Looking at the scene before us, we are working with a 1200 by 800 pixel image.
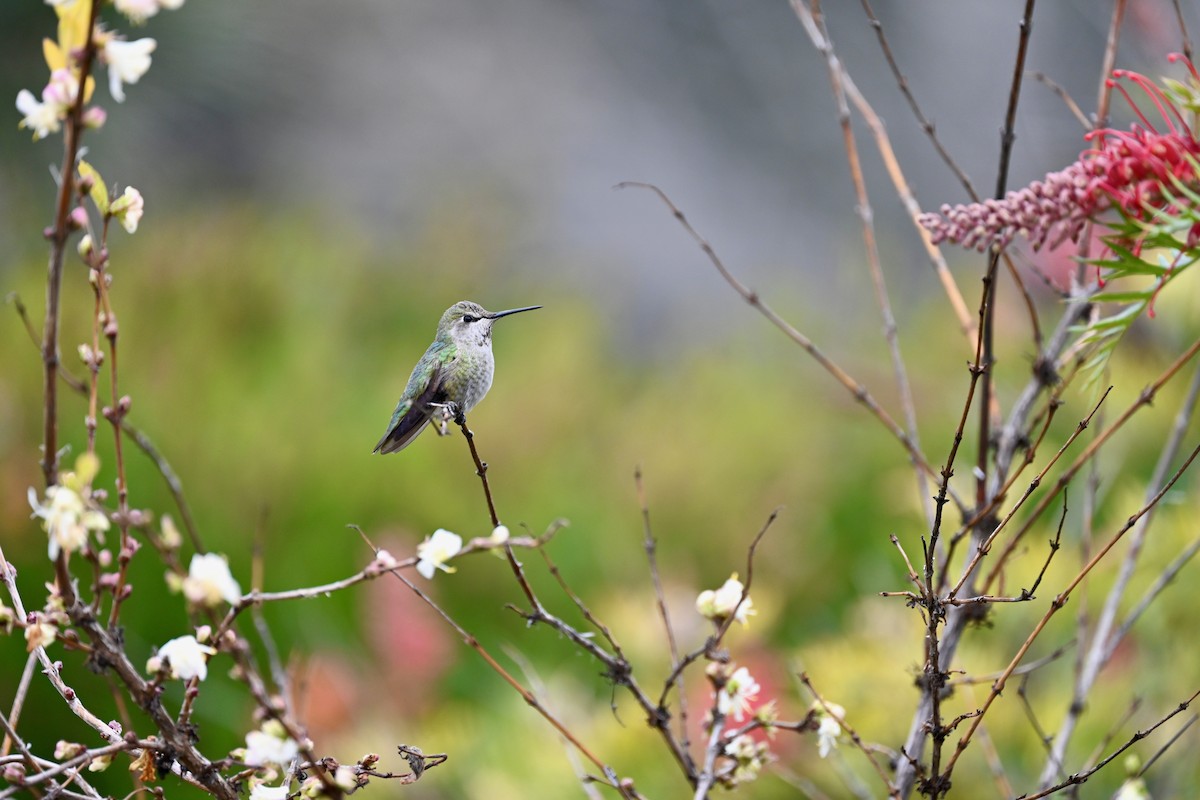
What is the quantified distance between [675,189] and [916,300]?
1910mm

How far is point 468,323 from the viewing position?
1.16m

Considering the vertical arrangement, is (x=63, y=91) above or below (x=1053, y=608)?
above

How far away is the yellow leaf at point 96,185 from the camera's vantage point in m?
0.68

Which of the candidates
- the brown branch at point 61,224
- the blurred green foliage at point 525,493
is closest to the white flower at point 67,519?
the brown branch at point 61,224

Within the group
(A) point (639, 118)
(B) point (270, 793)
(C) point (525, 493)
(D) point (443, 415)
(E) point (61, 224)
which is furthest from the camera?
(A) point (639, 118)

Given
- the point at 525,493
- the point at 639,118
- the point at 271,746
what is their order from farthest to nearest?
the point at 639,118 < the point at 525,493 < the point at 271,746

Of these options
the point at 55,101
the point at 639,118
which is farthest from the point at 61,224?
the point at 639,118

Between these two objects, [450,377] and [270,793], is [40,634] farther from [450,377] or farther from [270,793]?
[450,377]

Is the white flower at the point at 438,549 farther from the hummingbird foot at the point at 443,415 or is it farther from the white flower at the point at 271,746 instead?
the hummingbird foot at the point at 443,415

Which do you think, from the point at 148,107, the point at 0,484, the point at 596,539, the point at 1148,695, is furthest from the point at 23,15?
the point at 1148,695

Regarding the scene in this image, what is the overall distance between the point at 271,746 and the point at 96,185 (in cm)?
36

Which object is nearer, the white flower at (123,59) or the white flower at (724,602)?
the white flower at (123,59)

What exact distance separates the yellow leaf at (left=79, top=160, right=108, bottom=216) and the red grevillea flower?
0.53 meters

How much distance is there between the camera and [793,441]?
4.64 m
